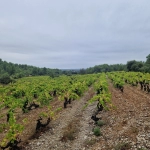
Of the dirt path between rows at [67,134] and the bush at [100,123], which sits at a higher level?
the bush at [100,123]

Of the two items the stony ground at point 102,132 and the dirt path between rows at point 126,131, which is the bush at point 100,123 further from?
the dirt path between rows at point 126,131

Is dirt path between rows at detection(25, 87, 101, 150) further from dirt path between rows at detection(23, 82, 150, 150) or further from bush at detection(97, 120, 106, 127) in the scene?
bush at detection(97, 120, 106, 127)

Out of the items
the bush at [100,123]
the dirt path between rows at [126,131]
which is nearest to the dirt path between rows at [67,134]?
the bush at [100,123]

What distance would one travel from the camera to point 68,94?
18.7 m

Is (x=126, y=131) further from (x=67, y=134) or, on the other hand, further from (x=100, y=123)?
(x=67, y=134)

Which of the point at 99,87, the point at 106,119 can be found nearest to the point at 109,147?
the point at 106,119

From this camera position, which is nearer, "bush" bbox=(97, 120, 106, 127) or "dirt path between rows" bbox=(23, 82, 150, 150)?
"dirt path between rows" bbox=(23, 82, 150, 150)

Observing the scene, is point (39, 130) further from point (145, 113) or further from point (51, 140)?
point (145, 113)

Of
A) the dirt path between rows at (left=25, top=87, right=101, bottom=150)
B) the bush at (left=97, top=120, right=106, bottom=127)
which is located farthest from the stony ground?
the bush at (left=97, top=120, right=106, bottom=127)

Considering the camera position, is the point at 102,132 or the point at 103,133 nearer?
the point at 103,133

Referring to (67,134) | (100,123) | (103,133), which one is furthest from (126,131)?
(67,134)

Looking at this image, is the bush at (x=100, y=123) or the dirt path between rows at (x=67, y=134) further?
the bush at (x=100, y=123)

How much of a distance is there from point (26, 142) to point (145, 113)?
919 cm

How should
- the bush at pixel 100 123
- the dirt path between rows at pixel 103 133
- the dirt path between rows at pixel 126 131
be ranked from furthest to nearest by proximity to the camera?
the bush at pixel 100 123
the dirt path between rows at pixel 103 133
the dirt path between rows at pixel 126 131
